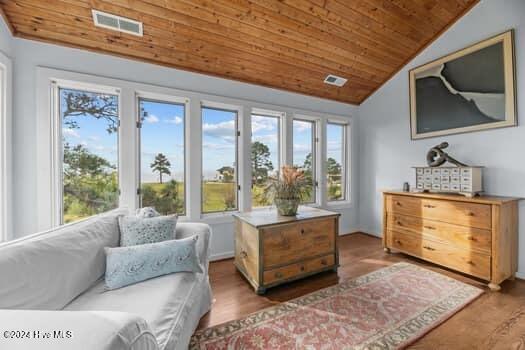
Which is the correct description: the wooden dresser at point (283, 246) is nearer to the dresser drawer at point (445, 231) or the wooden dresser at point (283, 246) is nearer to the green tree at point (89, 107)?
the dresser drawer at point (445, 231)

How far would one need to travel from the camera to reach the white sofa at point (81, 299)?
21.5 inches

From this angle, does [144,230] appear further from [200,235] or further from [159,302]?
[159,302]

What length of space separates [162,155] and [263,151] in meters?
1.43

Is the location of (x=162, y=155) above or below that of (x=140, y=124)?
below

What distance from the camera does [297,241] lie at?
2.30 meters

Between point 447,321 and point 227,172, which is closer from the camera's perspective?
point 447,321

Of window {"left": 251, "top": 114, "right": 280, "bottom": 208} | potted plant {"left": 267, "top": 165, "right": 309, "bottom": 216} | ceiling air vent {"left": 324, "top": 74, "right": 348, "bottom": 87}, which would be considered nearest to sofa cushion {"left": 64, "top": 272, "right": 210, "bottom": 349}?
potted plant {"left": 267, "top": 165, "right": 309, "bottom": 216}

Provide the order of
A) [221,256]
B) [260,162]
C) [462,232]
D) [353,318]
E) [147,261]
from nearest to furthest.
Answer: [147,261] < [353,318] < [462,232] < [221,256] < [260,162]

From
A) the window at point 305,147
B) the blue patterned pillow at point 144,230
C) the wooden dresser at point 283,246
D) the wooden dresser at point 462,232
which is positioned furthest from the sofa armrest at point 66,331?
the window at point 305,147

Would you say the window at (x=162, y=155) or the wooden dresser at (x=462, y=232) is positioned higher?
the window at (x=162, y=155)

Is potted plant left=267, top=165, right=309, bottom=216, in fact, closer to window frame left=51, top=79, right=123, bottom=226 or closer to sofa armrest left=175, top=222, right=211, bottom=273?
sofa armrest left=175, top=222, right=211, bottom=273

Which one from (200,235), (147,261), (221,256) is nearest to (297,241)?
(200,235)

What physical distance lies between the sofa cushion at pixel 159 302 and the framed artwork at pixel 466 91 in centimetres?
358

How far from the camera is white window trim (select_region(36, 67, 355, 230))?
7.17ft
